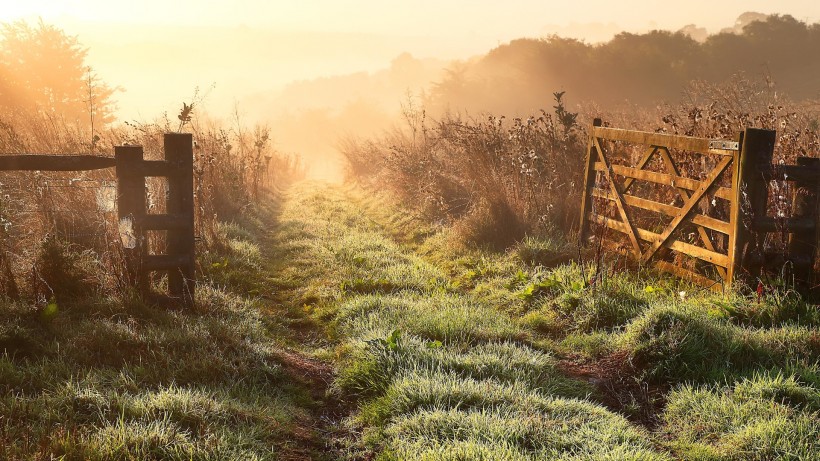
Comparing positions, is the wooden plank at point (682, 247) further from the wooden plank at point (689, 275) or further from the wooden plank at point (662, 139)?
the wooden plank at point (662, 139)

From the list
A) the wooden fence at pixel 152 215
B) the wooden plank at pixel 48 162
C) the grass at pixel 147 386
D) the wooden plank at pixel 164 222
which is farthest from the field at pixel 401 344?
the wooden plank at pixel 48 162

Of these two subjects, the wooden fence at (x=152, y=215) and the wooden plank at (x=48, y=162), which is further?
the wooden fence at (x=152, y=215)

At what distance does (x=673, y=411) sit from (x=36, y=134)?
9352mm

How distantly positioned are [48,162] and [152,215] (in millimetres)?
1003

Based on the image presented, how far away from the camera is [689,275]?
22.9ft

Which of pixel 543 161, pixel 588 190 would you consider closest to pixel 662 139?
pixel 588 190

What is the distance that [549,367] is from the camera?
510cm

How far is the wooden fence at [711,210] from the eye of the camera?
241 inches

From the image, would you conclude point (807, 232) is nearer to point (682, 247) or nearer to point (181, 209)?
point (682, 247)

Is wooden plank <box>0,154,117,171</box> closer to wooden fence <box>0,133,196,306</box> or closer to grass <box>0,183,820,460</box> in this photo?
wooden fence <box>0,133,196,306</box>

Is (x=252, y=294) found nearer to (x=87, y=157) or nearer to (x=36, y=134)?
(x=87, y=157)

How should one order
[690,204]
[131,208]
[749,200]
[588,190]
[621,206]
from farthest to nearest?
[588,190], [621,206], [690,204], [749,200], [131,208]

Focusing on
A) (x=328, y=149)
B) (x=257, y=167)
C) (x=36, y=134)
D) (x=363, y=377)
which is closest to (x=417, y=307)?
(x=363, y=377)

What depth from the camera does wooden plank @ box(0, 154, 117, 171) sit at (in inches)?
214
